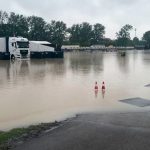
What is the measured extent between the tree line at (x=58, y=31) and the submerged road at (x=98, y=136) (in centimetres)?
8805

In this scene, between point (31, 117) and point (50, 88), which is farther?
point (50, 88)

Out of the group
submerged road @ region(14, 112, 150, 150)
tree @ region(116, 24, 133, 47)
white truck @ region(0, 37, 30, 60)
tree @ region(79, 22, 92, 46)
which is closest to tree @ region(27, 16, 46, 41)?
tree @ region(79, 22, 92, 46)

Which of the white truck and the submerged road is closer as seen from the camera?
the submerged road

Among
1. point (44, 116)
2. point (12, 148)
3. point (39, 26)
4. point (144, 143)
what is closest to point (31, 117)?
point (44, 116)

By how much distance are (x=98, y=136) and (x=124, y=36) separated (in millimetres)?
178560

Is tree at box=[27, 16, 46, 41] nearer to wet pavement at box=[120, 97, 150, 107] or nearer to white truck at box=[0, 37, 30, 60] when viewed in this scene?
white truck at box=[0, 37, 30, 60]

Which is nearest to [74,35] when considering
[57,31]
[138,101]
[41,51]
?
[57,31]

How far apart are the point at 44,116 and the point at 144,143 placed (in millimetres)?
5769

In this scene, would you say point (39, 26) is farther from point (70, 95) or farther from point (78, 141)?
point (78, 141)

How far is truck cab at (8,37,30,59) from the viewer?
61397 mm

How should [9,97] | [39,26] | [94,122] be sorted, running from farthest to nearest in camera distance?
[39,26], [9,97], [94,122]

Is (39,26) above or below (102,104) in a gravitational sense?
above

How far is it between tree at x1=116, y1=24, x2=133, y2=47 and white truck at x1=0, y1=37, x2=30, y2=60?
125488 mm

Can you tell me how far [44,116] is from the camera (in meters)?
14.2
